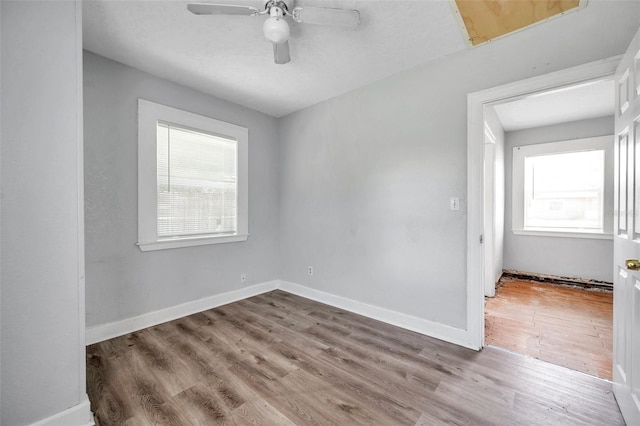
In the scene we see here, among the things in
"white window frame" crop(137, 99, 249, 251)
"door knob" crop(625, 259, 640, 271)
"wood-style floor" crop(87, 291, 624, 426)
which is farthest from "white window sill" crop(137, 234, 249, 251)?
"door knob" crop(625, 259, 640, 271)

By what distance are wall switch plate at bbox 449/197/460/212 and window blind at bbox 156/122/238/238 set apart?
2513mm

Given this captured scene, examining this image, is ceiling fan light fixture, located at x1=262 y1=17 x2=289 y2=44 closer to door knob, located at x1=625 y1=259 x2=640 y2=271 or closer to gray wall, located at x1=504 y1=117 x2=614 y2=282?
door knob, located at x1=625 y1=259 x2=640 y2=271

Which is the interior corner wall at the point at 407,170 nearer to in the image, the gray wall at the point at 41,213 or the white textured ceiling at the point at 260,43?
the white textured ceiling at the point at 260,43

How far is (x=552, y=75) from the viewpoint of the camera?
1.90m

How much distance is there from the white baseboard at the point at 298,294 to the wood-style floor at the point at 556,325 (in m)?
0.44

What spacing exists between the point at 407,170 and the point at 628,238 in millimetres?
1553

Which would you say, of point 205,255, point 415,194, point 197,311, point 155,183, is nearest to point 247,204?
point 205,255

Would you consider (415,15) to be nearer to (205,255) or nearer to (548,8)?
(548,8)

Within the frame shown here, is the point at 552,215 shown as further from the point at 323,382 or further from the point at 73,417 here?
the point at 73,417

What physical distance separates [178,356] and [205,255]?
1.21 meters

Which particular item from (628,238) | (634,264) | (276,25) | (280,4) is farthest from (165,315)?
(628,238)

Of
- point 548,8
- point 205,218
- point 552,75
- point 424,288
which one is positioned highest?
point 548,8

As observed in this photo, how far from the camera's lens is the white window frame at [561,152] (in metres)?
3.91

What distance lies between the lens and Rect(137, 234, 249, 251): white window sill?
2664 mm
